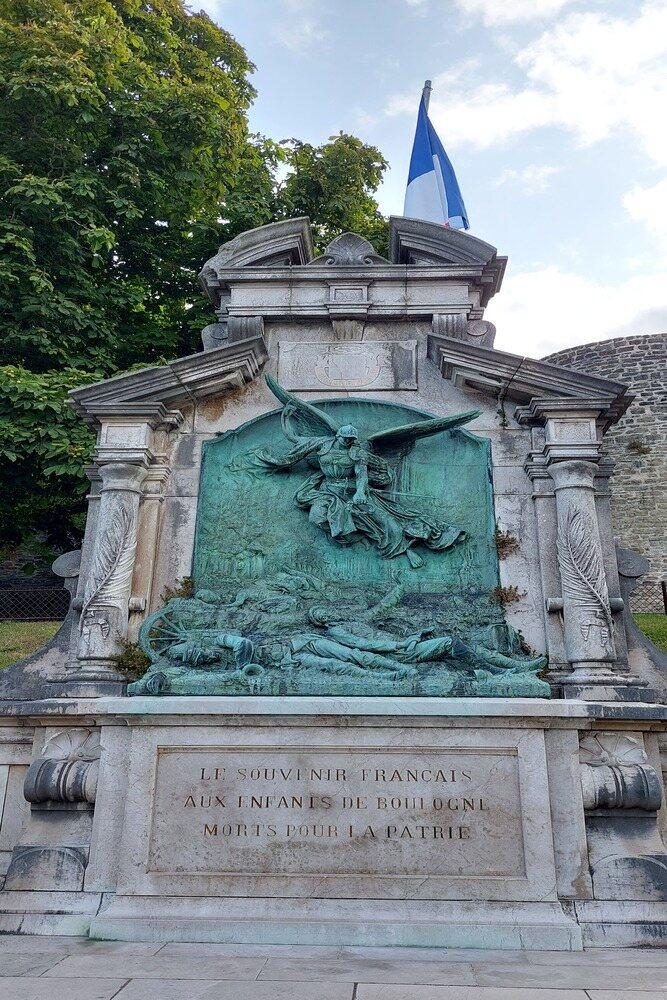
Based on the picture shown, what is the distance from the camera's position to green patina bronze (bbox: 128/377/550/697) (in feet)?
21.0

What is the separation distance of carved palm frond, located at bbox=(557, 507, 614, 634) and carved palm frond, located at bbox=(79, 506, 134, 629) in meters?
3.85

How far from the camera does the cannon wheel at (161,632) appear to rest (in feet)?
22.6

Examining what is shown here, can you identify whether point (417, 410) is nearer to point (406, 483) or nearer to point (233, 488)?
point (406, 483)

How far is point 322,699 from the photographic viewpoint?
5.98 meters

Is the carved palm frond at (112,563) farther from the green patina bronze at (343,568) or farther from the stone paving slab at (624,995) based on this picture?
the stone paving slab at (624,995)

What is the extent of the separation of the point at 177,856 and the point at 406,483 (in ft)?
12.6

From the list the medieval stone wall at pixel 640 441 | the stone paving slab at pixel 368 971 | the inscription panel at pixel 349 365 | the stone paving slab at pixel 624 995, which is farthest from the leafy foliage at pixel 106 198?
the medieval stone wall at pixel 640 441

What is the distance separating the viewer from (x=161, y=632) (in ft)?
23.0

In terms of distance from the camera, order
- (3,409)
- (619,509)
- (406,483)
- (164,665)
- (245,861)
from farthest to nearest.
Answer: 1. (619,509)
2. (3,409)
3. (406,483)
4. (164,665)
5. (245,861)

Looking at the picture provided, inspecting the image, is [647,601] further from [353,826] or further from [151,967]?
[151,967]

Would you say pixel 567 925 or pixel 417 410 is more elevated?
pixel 417 410

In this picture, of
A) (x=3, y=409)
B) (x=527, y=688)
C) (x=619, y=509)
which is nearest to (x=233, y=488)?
(x=527, y=688)

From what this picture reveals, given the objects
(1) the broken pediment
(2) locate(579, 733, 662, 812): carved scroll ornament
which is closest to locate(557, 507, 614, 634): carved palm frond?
(2) locate(579, 733, 662, 812): carved scroll ornament

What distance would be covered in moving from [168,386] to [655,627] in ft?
34.7
